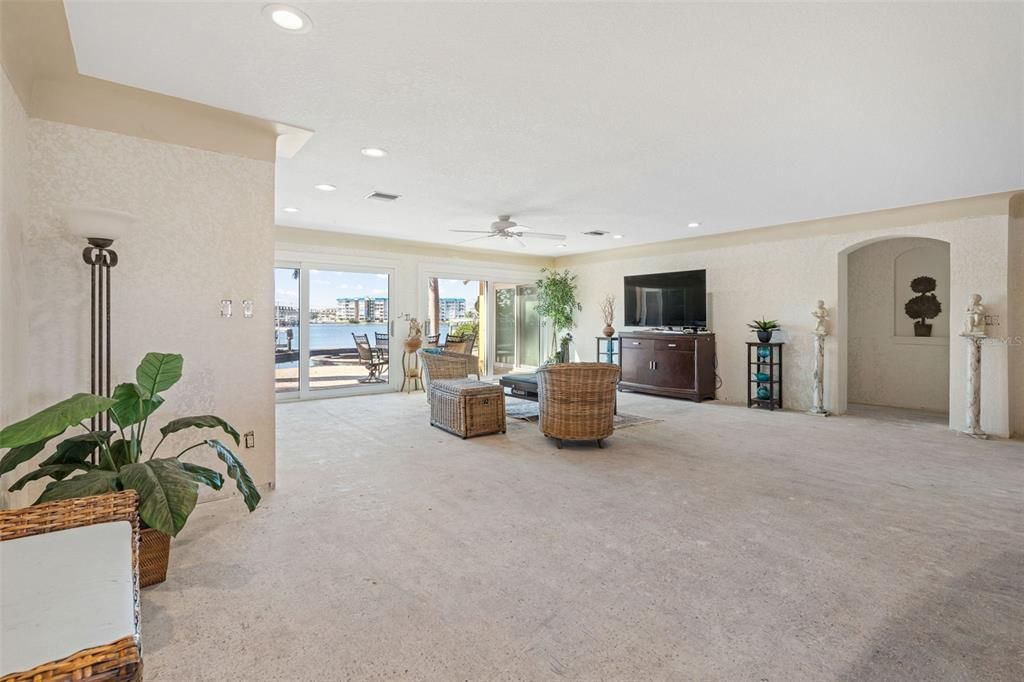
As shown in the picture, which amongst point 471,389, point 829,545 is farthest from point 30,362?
point 829,545

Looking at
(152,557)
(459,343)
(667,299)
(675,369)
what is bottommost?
(152,557)

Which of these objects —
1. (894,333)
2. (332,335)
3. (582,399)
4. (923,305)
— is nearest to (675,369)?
(894,333)

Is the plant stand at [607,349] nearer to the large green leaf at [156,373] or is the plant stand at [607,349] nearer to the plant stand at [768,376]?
the plant stand at [768,376]

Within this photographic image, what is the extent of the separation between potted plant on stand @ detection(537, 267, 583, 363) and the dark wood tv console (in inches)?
62.7

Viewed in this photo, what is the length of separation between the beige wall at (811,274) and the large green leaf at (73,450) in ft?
22.5

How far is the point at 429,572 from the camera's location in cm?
226

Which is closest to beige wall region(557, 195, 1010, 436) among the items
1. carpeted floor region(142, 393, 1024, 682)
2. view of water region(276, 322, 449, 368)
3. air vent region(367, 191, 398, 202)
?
carpeted floor region(142, 393, 1024, 682)

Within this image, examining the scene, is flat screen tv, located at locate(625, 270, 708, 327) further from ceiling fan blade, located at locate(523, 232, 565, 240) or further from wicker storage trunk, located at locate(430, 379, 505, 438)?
wicker storage trunk, located at locate(430, 379, 505, 438)

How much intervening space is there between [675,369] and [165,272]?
6.21 m

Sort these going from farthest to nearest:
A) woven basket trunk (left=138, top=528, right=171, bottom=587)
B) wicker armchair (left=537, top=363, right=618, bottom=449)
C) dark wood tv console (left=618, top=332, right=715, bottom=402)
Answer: dark wood tv console (left=618, top=332, right=715, bottom=402)
wicker armchair (left=537, top=363, right=618, bottom=449)
woven basket trunk (left=138, top=528, right=171, bottom=587)

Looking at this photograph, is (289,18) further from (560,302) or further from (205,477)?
Result: (560,302)

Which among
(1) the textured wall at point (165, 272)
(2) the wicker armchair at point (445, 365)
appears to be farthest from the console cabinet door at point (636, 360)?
(1) the textured wall at point (165, 272)

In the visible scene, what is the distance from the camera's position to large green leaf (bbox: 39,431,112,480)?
2039mm

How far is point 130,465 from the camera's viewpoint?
1959mm
